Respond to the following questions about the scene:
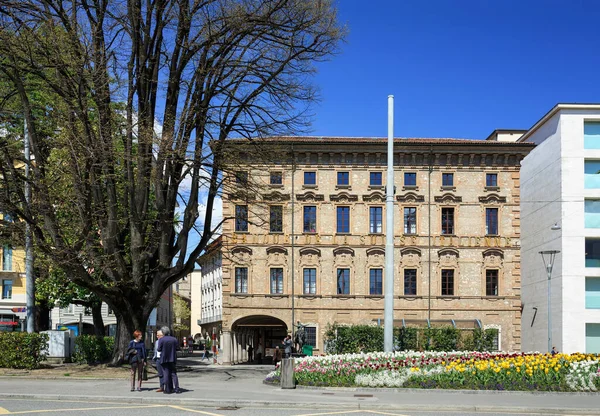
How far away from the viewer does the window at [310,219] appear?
5006cm

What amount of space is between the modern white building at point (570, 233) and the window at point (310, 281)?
49.4 feet

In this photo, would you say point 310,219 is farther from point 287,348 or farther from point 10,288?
point 10,288

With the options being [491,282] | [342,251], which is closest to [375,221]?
[342,251]

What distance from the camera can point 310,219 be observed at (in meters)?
50.1

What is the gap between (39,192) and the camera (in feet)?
83.7

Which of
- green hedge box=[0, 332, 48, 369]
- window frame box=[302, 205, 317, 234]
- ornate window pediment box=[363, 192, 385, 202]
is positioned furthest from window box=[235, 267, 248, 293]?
green hedge box=[0, 332, 48, 369]

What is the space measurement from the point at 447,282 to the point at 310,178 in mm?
10816

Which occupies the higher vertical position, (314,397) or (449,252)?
(449,252)

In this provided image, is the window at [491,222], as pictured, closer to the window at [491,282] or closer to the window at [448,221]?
the window at [448,221]

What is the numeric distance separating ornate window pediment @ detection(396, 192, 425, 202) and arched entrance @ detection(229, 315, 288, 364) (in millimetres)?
10805

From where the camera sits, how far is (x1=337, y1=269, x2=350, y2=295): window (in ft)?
164

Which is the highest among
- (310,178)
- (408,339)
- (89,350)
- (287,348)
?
(310,178)

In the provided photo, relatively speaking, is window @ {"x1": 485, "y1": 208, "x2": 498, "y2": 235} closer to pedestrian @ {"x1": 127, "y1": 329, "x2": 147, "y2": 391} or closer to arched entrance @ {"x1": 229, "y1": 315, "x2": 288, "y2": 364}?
arched entrance @ {"x1": 229, "y1": 315, "x2": 288, "y2": 364}

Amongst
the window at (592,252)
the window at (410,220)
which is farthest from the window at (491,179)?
the window at (592,252)
